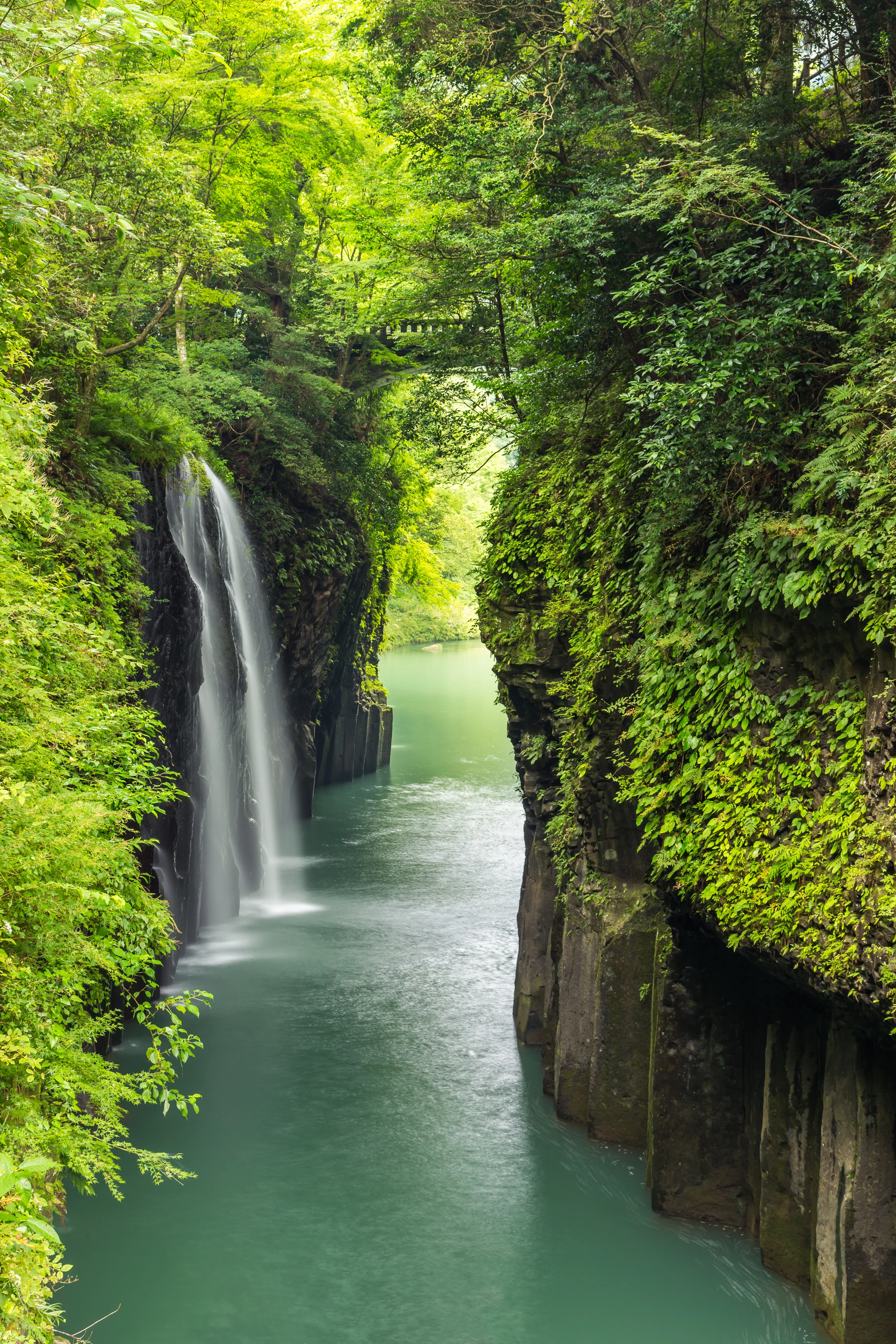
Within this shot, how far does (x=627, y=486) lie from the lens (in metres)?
10.1

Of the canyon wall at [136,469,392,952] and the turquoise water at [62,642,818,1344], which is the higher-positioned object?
the canyon wall at [136,469,392,952]

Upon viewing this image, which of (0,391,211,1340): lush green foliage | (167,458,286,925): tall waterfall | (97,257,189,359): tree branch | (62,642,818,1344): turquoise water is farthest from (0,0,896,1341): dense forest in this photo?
(167,458,286,925): tall waterfall

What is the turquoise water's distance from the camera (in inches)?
322

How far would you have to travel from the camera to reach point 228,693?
18.6 meters

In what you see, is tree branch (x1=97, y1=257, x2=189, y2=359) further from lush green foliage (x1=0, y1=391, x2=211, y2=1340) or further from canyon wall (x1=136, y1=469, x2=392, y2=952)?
lush green foliage (x1=0, y1=391, x2=211, y2=1340)

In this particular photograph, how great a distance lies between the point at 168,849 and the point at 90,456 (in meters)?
5.89

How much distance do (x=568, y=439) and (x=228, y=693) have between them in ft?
29.9

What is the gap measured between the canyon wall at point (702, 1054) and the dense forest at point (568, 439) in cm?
31

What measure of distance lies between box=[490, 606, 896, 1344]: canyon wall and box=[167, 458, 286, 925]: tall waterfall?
23.3 feet

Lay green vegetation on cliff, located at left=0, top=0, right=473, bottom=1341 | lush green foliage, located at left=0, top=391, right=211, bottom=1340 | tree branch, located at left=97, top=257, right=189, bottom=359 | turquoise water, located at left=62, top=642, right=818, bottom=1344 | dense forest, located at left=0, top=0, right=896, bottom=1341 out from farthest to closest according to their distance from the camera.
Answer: tree branch, located at left=97, top=257, right=189, bottom=359 → turquoise water, located at left=62, top=642, right=818, bottom=1344 → dense forest, located at left=0, top=0, right=896, bottom=1341 → green vegetation on cliff, located at left=0, top=0, right=473, bottom=1341 → lush green foliage, located at left=0, top=391, right=211, bottom=1340

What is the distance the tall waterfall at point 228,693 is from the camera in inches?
688

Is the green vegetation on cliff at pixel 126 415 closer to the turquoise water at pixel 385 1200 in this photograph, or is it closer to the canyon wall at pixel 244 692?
the canyon wall at pixel 244 692

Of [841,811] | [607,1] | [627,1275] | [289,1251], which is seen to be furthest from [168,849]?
[607,1]

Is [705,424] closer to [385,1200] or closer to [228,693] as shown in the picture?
[385,1200]
